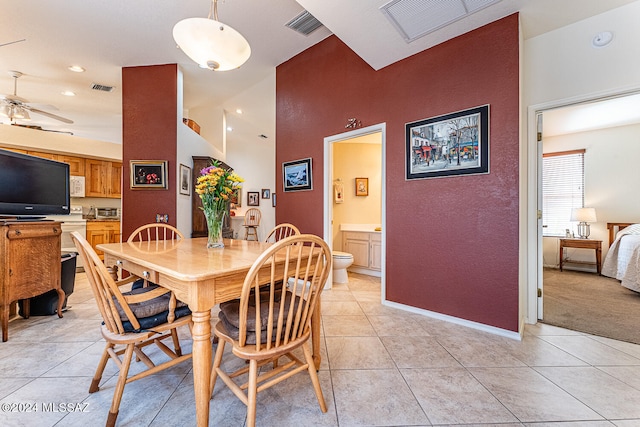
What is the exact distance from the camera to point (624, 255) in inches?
142

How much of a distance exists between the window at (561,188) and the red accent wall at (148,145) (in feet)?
20.5

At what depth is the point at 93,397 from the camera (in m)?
1.44

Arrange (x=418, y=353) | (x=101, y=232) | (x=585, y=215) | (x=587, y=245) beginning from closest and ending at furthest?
(x=418, y=353)
(x=587, y=245)
(x=585, y=215)
(x=101, y=232)

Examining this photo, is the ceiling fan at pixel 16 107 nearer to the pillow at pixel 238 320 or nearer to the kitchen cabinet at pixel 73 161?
the kitchen cabinet at pixel 73 161

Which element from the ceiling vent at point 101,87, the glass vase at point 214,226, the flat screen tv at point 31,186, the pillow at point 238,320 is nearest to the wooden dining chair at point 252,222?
the ceiling vent at point 101,87

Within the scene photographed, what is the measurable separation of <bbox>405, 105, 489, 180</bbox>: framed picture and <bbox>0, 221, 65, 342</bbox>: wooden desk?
3516 mm

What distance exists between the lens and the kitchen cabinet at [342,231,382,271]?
13.8 ft

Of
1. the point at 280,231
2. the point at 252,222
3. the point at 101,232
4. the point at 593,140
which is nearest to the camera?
the point at 280,231

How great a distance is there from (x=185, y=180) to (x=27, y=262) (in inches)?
79.0

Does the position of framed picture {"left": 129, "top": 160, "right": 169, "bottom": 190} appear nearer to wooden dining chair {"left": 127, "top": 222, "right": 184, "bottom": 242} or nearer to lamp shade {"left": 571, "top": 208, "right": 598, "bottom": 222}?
wooden dining chair {"left": 127, "top": 222, "right": 184, "bottom": 242}

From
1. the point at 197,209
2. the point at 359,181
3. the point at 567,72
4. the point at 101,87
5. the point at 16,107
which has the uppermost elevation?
the point at 101,87

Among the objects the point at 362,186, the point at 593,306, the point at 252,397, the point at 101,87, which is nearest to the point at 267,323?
the point at 252,397

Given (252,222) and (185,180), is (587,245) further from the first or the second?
(252,222)

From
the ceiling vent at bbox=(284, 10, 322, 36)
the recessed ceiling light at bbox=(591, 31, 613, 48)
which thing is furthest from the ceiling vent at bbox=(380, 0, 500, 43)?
the ceiling vent at bbox=(284, 10, 322, 36)
